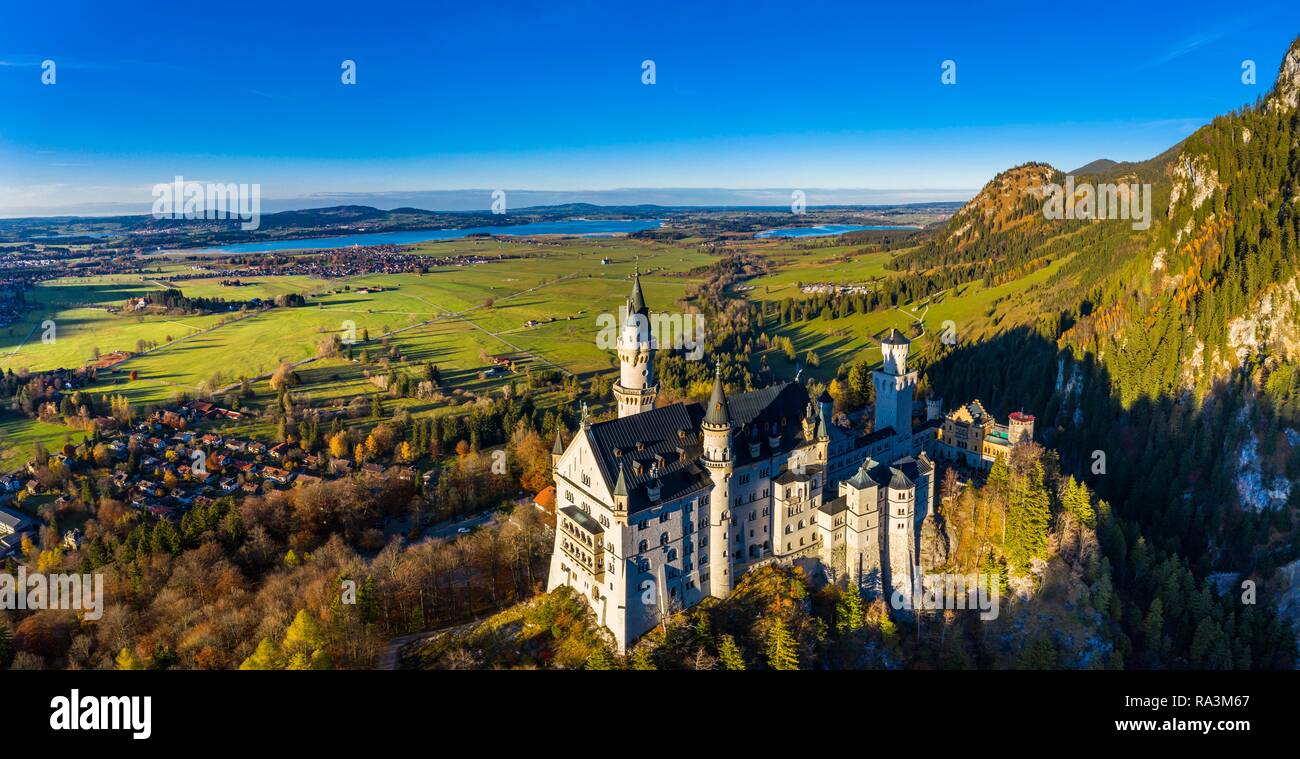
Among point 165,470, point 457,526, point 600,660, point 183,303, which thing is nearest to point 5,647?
point 457,526

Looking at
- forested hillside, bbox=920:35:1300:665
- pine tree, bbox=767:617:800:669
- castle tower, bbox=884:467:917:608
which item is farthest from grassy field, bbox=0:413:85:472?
forested hillside, bbox=920:35:1300:665

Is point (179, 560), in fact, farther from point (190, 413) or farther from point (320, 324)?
point (320, 324)

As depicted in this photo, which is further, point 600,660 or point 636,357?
point 636,357

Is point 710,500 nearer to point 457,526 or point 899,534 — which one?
point 899,534

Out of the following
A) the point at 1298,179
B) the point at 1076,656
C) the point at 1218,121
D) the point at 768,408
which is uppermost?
the point at 1218,121

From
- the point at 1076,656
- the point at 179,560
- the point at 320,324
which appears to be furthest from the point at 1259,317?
the point at 320,324

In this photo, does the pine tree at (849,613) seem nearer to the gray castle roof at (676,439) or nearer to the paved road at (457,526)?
the gray castle roof at (676,439)
